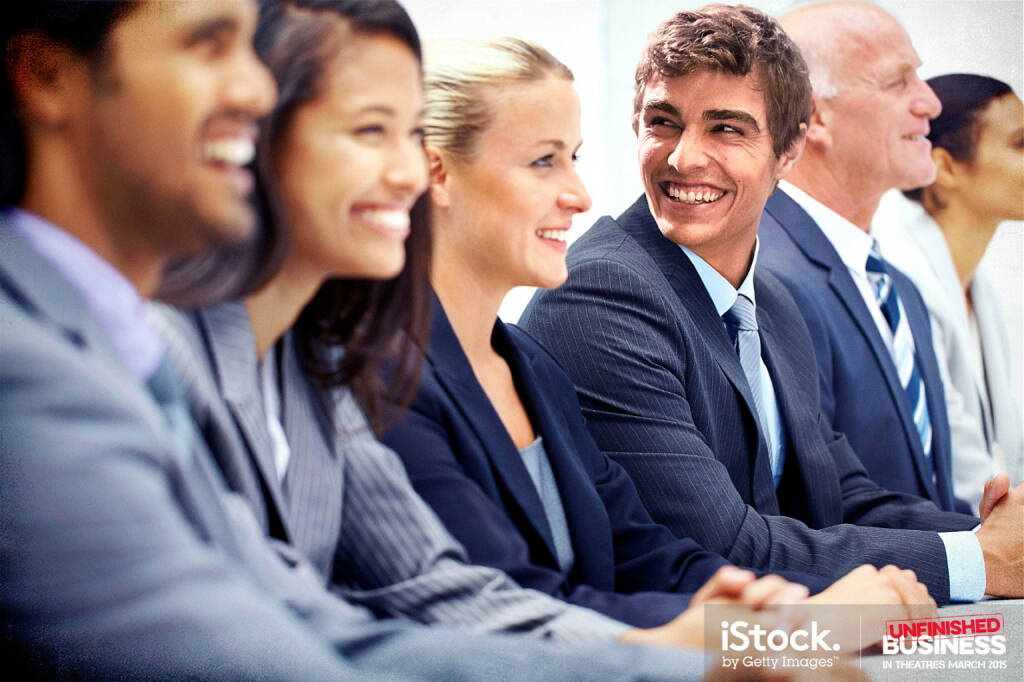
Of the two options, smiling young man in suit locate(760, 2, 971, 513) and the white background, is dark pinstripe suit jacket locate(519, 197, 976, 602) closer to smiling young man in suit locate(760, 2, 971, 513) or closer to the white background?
the white background

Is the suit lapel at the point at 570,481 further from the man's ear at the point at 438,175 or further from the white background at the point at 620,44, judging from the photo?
the white background at the point at 620,44

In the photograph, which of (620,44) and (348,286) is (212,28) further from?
(620,44)

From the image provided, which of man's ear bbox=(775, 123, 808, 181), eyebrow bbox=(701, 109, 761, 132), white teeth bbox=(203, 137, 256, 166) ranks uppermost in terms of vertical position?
eyebrow bbox=(701, 109, 761, 132)

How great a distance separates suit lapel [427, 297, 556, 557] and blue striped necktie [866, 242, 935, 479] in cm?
156

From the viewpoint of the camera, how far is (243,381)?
116 cm

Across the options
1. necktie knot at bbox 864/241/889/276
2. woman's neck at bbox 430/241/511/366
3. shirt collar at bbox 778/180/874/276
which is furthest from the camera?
necktie knot at bbox 864/241/889/276

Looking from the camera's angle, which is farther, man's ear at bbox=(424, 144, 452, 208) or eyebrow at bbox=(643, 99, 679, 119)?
eyebrow at bbox=(643, 99, 679, 119)

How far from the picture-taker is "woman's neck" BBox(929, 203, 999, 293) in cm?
318

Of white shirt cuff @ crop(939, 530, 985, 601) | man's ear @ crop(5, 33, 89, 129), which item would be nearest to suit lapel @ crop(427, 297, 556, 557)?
man's ear @ crop(5, 33, 89, 129)

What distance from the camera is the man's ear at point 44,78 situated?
1.10 m

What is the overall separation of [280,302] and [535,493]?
0.45 m

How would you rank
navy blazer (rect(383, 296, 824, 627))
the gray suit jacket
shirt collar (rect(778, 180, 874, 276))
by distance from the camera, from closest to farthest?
the gray suit jacket → navy blazer (rect(383, 296, 824, 627)) → shirt collar (rect(778, 180, 874, 276))

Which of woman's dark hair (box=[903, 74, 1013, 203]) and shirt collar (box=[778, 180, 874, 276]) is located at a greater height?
woman's dark hair (box=[903, 74, 1013, 203])

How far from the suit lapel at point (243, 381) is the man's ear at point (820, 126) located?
6.46ft
